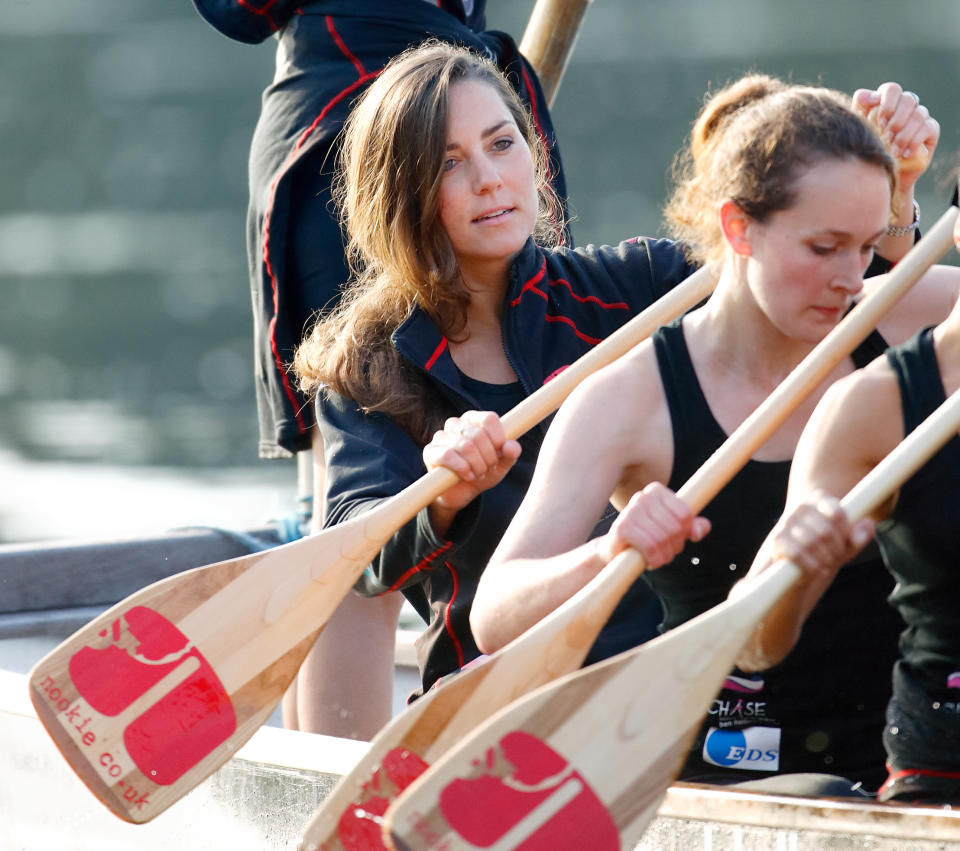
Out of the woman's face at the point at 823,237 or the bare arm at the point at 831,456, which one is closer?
the bare arm at the point at 831,456

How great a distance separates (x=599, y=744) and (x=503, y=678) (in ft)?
0.54

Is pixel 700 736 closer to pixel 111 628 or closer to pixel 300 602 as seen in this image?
Answer: pixel 300 602

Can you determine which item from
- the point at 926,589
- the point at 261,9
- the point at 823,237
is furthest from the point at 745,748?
the point at 261,9

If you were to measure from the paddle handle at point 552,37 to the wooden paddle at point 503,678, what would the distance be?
1365 millimetres

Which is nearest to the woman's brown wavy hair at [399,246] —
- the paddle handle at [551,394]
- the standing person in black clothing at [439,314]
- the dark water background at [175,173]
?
the standing person in black clothing at [439,314]

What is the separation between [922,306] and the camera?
1.68 metres

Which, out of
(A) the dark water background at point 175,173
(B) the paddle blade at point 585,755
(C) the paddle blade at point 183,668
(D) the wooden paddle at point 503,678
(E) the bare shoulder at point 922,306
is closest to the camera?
(B) the paddle blade at point 585,755

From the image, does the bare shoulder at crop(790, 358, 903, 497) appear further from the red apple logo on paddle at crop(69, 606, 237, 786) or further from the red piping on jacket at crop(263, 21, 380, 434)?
the red piping on jacket at crop(263, 21, 380, 434)

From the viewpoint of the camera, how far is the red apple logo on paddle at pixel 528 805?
1.17m

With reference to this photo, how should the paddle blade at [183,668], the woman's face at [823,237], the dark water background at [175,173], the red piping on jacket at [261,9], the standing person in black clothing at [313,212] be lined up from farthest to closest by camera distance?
the dark water background at [175,173], the red piping on jacket at [261,9], the standing person in black clothing at [313,212], the paddle blade at [183,668], the woman's face at [823,237]

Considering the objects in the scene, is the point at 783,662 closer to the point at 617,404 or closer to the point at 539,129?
the point at 617,404

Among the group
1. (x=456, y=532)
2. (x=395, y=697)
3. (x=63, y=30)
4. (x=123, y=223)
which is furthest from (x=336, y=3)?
(x=63, y=30)

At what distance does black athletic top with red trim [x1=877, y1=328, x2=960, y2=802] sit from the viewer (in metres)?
1.32

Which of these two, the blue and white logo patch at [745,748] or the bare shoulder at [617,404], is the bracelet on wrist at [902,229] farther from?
the blue and white logo patch at [745,748]
